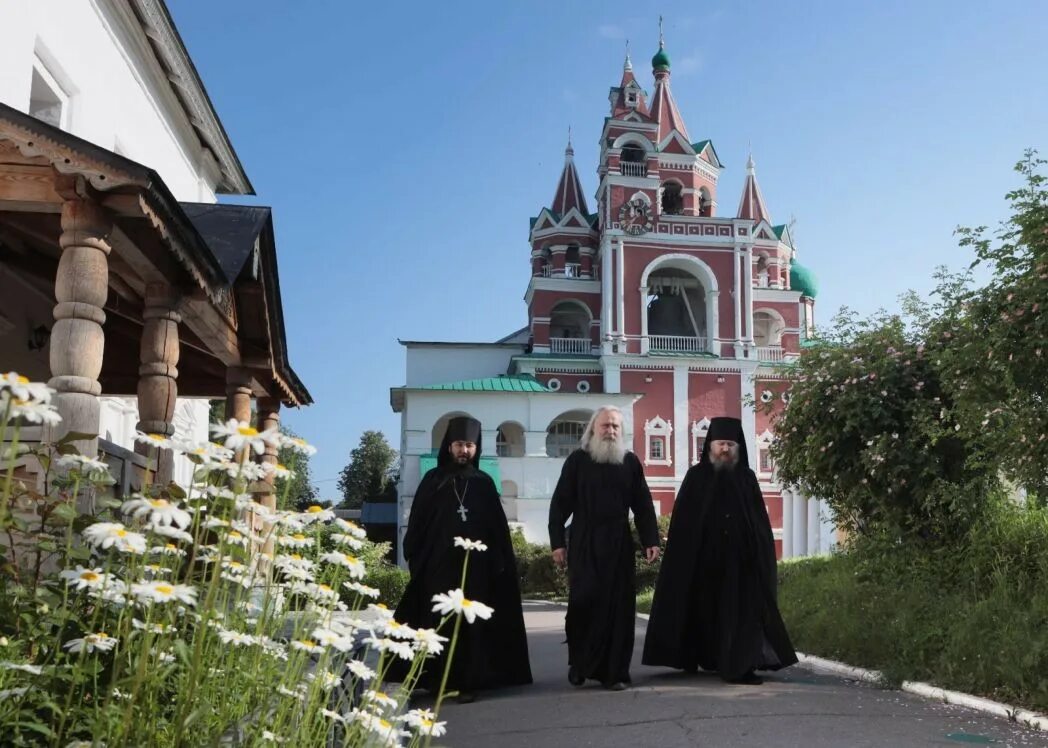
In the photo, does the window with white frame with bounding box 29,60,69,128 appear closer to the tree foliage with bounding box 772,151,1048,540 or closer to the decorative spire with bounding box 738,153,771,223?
the tree foliage with bounding box 772,151,1048,540

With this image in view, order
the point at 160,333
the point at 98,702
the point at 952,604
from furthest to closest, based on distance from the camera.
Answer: the point at 952,604 → the point at 160,333 → the point at 98,702

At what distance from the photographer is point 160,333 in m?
6.93

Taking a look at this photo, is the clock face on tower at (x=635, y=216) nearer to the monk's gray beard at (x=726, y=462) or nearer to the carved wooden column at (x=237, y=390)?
the carved wooden column at (x=237, y=390)

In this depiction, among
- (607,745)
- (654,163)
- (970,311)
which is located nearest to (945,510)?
(970,311)

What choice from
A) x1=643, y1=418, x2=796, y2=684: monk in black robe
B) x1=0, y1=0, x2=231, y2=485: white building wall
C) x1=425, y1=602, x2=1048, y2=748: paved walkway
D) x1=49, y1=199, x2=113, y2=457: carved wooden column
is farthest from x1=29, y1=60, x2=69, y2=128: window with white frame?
x1=425, y1=602, x2=1048, y2=748: paved walkway

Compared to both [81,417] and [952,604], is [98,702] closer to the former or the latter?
[81,417]

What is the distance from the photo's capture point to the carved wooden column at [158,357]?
683 cm

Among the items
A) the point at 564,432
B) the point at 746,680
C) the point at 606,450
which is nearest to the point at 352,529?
the point at 606,450

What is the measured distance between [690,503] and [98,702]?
5.59 m

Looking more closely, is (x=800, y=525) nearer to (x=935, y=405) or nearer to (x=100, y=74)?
(x=935, y=405)

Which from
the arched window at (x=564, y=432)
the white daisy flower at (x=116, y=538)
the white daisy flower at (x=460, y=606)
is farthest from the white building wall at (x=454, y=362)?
the white daisy flower at (x=116, y=538)

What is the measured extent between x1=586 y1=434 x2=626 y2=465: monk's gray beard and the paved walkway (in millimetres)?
1618

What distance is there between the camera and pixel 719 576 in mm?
7781

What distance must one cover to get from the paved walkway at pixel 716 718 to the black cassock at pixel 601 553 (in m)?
0.27
